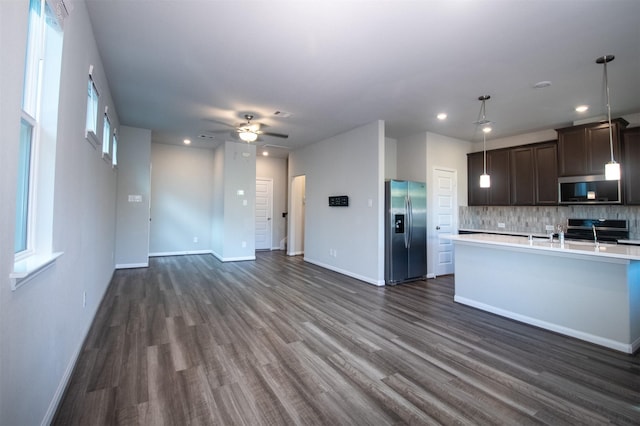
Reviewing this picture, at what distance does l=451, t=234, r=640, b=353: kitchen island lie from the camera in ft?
8.98

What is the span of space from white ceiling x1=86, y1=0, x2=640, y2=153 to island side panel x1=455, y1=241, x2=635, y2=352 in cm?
210

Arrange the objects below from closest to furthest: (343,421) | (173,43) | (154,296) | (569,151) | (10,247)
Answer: (10,247)
(343,421)
(173,43)
(154,296)
(569,151)

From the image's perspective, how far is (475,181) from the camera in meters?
6.18

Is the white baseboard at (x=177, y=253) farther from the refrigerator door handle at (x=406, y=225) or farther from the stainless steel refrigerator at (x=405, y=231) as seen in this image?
the refrigerator door handle at (x=406, y=225)

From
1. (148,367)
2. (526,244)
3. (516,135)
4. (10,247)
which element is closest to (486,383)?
(526,244)

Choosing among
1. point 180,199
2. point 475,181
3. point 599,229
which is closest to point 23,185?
point 180,199

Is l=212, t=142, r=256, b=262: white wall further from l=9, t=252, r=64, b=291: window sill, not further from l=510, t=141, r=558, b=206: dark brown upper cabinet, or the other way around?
l=510, t=141, r=558, b=206: dark brown upper cabinet

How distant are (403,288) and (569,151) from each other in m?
3.54

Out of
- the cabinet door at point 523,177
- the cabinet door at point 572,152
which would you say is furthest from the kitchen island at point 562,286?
the cabinet door at point 523,177

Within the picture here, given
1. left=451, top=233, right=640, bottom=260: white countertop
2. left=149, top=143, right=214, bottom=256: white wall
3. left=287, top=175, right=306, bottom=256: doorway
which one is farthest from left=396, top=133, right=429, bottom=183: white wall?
left=149, top=143, right=214, bottom=256: white wall

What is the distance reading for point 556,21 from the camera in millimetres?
2389

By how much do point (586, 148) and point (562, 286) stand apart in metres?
2.82

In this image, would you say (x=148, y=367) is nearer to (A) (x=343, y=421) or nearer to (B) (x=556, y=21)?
(A) (x=343, y=421)

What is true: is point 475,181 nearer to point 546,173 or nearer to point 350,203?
point 546,173
